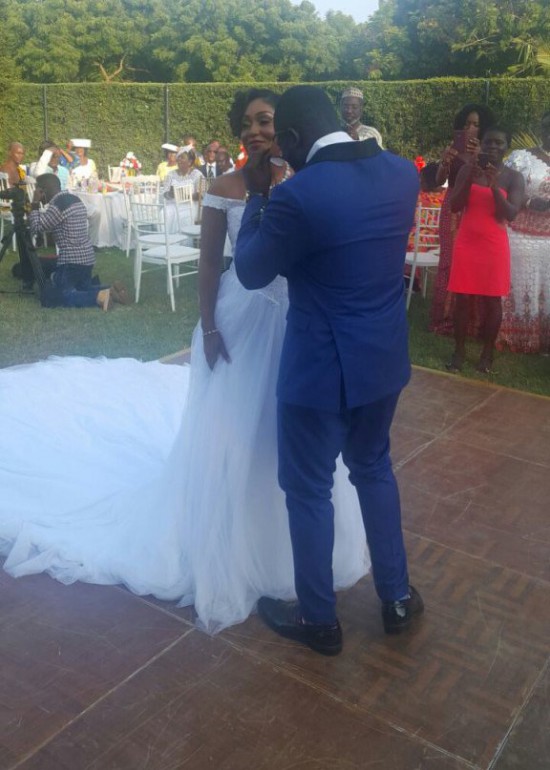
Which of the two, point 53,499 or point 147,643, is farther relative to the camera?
point 53,499

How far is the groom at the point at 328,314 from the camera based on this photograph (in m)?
2.04

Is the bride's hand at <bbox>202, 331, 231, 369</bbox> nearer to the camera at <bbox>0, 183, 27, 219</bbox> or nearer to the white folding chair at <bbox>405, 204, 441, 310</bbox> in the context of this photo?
the white folding chair at <bbox>405, 204, 441, 310</bbox>

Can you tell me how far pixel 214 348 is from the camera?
265cm

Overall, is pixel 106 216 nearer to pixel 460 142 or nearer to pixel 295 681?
pixel 460 142

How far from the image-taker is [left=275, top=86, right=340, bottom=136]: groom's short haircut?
211 cm

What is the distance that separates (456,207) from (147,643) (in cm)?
401

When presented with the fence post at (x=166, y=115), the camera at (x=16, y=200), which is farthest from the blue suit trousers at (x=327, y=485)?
the fence post at (x=166, y=115)

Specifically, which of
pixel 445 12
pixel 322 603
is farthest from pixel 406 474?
pixel 445 12

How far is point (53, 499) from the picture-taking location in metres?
3.38

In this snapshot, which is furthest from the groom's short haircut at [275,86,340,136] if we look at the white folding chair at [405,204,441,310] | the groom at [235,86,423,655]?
the white folding chair at [405,204,441,310]

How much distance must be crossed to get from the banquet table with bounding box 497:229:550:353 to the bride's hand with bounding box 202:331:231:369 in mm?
4069

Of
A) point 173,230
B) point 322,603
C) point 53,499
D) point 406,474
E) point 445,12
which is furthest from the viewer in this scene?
point 445,12

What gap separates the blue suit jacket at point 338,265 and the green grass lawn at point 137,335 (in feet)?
11.3

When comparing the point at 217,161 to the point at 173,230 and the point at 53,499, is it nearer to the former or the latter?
the point at 173,230
